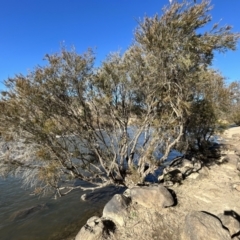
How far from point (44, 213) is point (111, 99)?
5.63m

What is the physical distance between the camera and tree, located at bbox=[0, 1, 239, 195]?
7012 mm

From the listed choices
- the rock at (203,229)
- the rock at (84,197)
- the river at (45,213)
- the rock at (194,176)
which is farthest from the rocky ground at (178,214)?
the rock at (84,197)

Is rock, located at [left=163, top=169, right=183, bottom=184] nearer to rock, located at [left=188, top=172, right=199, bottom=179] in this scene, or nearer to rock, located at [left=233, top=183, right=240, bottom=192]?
rock, located at [left=188, top=172, right=199, bottom=179]

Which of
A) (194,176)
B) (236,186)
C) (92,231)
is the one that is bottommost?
(92,231)

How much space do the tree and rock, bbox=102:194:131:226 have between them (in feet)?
6.90

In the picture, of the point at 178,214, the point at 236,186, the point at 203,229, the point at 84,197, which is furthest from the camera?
the point at 84,197

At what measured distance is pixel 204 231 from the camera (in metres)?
4.86

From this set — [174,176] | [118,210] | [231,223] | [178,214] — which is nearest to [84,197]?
[118,210]

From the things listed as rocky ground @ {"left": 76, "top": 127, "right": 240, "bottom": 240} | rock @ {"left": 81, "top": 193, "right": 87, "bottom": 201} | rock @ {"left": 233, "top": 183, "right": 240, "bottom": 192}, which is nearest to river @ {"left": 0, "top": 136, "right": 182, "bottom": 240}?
rock @ {"left": 81, "top": 193, "right": 87, "bottom": 201}

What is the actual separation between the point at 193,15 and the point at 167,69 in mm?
1865

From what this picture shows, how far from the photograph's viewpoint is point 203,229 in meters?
4.91

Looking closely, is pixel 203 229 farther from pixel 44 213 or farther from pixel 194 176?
pixel 44 213

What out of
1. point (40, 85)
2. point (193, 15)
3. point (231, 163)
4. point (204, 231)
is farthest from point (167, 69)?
point (231, 163)

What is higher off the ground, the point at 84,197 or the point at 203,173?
the point at 203,173
